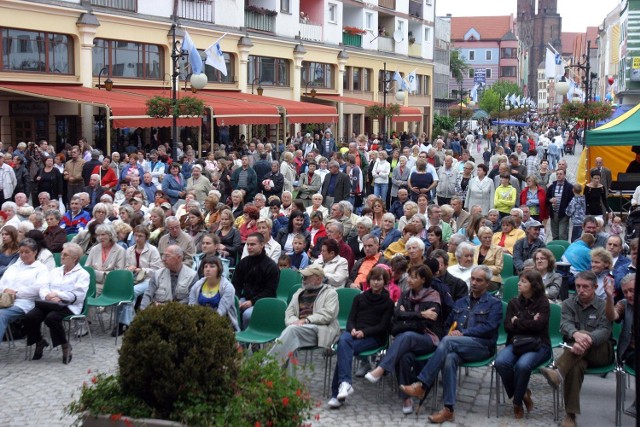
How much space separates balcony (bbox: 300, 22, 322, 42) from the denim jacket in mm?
36214

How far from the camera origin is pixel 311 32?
45469mm

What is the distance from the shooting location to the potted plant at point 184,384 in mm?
6660

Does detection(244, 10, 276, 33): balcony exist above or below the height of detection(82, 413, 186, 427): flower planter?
above

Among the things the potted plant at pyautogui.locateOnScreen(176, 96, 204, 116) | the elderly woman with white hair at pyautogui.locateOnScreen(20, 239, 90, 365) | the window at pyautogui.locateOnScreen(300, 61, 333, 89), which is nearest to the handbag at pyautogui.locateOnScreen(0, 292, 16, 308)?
the elderly woman with white hair at pyautogui.locateOnScreen(20, 239, 90, 365)

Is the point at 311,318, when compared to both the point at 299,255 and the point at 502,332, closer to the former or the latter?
the point at 502,332

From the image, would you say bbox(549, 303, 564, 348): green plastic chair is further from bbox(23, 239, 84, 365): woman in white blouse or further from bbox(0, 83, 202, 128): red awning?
bbox(0, 83, 202, 128): red awning

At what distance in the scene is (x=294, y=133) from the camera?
43.7 m

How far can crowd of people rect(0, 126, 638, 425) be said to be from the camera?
29.4ft

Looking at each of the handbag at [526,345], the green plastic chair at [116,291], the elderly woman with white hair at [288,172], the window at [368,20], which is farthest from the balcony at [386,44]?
the handbag at [526,345]

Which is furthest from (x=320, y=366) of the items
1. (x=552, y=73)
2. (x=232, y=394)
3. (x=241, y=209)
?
(x=552, y=73)

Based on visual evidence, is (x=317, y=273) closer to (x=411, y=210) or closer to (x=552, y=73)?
(x=411, y=210)

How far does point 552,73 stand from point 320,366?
108 ft

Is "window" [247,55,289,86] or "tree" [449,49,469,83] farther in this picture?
"tree" [449,49,469,83]

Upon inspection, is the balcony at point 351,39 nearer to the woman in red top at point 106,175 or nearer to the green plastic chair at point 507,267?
the woman in red top at point 106,175
